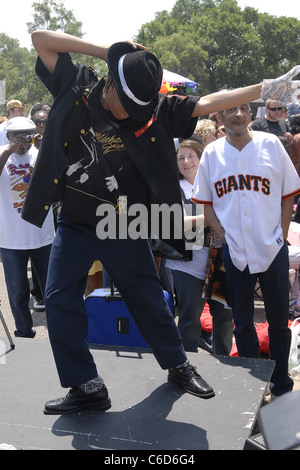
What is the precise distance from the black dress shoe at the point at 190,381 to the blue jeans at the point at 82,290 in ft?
0.66

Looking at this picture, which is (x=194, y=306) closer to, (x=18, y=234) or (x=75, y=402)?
(x=75, y=402)

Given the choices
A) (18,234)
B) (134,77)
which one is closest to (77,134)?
(134,77)

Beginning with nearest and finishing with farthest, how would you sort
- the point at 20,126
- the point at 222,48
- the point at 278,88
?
the point at 278,88 → the point at 20,126 → the point at 222,48

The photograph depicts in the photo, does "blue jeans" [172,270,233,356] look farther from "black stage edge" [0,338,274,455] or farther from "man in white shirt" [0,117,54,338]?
"man in white shirt" [0,117,54,338]

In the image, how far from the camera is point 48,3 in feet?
143

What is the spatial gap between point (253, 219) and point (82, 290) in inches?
48.6

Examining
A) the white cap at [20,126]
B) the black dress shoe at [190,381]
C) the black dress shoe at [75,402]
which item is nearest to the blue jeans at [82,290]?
the black dress shoe at [75,402]

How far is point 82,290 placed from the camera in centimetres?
285

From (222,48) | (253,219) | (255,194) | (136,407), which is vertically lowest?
(136,407)

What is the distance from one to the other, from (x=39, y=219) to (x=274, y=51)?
2484 inches

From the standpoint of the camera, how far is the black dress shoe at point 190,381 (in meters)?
2.95

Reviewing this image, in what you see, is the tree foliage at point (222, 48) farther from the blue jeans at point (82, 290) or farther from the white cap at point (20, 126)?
the blue jeans at point (82, 290)

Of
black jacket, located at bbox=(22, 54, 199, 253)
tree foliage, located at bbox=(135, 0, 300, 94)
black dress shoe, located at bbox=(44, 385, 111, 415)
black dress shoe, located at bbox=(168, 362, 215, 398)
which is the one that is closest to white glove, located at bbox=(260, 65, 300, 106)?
black jacket, located at bbox=(22, 54, 199, 253)

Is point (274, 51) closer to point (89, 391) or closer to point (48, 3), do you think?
point (48, 3)
